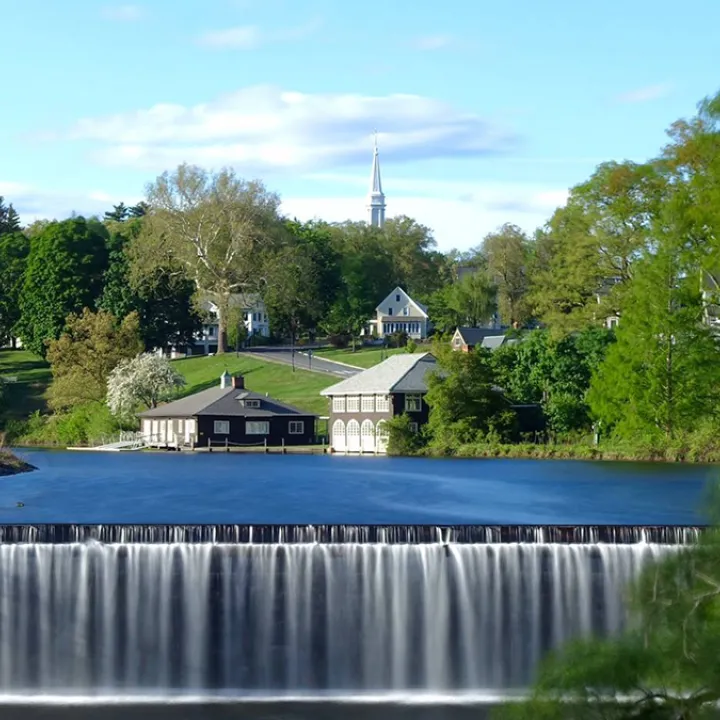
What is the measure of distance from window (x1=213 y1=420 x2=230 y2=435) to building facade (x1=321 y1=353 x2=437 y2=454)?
17.5 ft

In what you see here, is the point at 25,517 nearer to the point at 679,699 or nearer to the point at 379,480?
the point at 379,480

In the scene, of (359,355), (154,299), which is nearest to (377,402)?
(359,355)

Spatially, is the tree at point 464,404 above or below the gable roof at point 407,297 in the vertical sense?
below

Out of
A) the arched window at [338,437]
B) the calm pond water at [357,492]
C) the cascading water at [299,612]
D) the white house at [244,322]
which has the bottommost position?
the cascading water at [299,612]

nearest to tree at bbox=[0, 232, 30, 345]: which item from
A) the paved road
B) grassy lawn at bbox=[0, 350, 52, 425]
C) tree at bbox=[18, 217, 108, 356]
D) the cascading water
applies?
grassy lawn at bbox=[0, 350, 52, 425]

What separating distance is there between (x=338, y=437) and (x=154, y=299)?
1322 inches

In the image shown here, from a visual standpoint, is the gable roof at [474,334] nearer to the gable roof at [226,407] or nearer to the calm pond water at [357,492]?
the gable roof at [226,407]

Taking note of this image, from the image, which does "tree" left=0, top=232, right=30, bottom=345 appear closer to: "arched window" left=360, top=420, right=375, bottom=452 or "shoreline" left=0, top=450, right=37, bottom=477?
"arched window" left=360, top=420, right=375, bottom=452

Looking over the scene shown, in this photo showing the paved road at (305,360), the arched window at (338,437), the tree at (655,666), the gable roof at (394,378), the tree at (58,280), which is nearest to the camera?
the tree at (655,666)

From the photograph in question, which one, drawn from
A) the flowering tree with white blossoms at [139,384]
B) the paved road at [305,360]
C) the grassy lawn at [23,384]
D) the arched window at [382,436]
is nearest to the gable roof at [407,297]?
the paved road at [305,360]

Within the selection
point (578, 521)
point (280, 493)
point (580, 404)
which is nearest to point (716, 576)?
point (578, 521)

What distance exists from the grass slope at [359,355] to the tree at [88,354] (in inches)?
595

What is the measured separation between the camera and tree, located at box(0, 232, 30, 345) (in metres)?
113

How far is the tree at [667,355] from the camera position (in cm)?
6147
